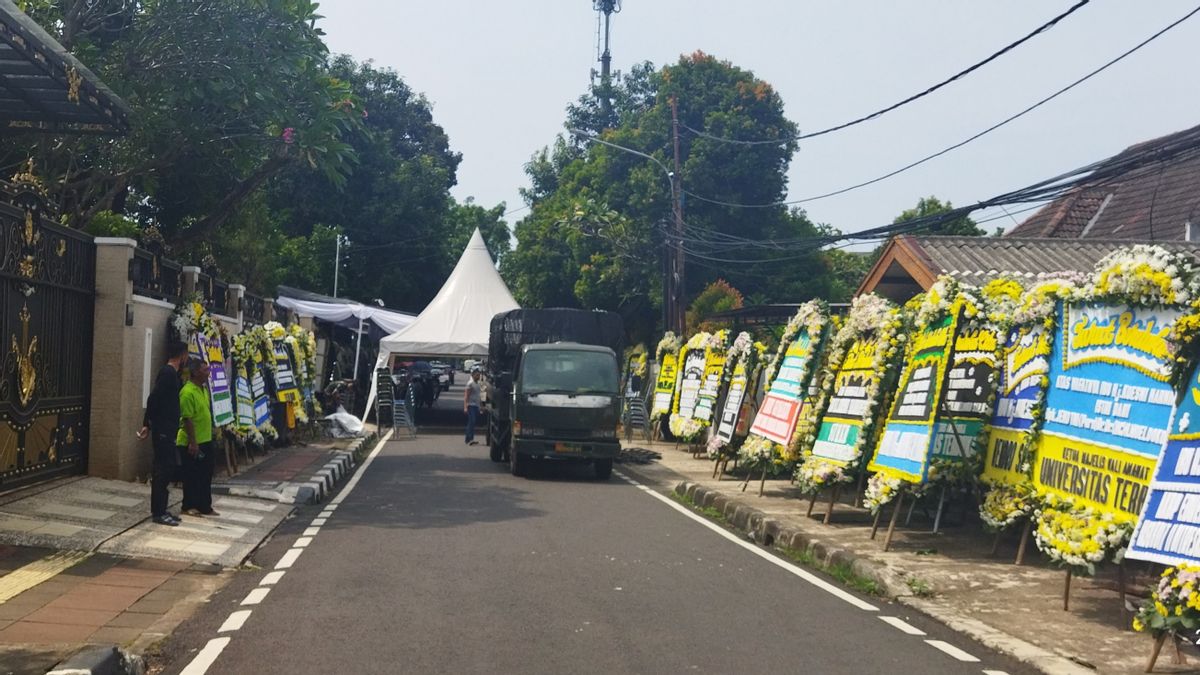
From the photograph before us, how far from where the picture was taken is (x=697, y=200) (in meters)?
42.0

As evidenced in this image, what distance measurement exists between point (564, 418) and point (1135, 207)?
47.1 ft

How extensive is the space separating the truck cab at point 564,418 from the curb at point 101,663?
12.4 meters

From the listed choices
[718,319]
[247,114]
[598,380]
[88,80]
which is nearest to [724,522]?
[598,380]

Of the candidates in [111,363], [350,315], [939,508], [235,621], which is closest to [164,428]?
[111,363]

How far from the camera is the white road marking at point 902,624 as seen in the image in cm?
811

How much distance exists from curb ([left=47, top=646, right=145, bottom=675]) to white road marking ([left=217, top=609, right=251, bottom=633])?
3.28 ft

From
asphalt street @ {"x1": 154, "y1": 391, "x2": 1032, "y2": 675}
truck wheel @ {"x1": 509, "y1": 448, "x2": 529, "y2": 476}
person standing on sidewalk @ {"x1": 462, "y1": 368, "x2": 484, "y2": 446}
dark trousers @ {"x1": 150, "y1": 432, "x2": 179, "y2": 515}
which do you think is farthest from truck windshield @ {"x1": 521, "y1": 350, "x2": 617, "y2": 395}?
dark trousers @ {"x1": 150, "y1": 432, "x2": 179, "y2": 515}

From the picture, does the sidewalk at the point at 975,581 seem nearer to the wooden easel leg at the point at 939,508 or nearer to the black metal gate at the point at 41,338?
the wooden easel leg at the point at 939,508

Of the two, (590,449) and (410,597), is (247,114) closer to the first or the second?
(590,449)

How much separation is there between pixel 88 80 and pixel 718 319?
22397mm

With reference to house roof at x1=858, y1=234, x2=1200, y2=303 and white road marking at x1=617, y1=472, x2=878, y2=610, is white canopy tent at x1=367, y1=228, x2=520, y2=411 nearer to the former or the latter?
house roof at x1=858, y1=234, x2=1200, y2=303

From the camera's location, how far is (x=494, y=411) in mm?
22625

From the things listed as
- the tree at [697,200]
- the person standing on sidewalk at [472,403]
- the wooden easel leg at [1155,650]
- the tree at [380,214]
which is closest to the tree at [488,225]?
the tree at [380,214]

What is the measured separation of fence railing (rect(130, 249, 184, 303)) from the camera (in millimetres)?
15062
